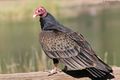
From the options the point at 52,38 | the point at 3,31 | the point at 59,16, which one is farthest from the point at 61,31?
the point at 59,16

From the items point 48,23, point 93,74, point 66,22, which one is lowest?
point 93,74

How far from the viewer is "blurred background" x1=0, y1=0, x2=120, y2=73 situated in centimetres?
1153

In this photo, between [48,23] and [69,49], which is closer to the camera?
[69,49]

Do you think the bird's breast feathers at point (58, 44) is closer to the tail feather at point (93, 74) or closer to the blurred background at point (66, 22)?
the tail feather at point (93, 74)

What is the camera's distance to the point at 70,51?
Result: 11.5 feet

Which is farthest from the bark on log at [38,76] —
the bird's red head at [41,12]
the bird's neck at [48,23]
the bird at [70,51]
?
the bird's red head at [41,12]

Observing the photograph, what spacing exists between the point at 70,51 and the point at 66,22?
12.7 metres

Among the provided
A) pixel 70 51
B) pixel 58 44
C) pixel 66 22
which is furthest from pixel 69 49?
pixel 66 22

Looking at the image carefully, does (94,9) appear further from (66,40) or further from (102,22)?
(66,40)

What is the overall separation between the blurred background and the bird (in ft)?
12.0

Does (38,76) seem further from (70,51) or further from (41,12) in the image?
(41,12)

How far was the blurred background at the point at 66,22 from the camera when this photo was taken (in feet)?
37.8

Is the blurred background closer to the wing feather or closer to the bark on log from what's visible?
the wing feather

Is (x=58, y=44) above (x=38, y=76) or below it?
above
